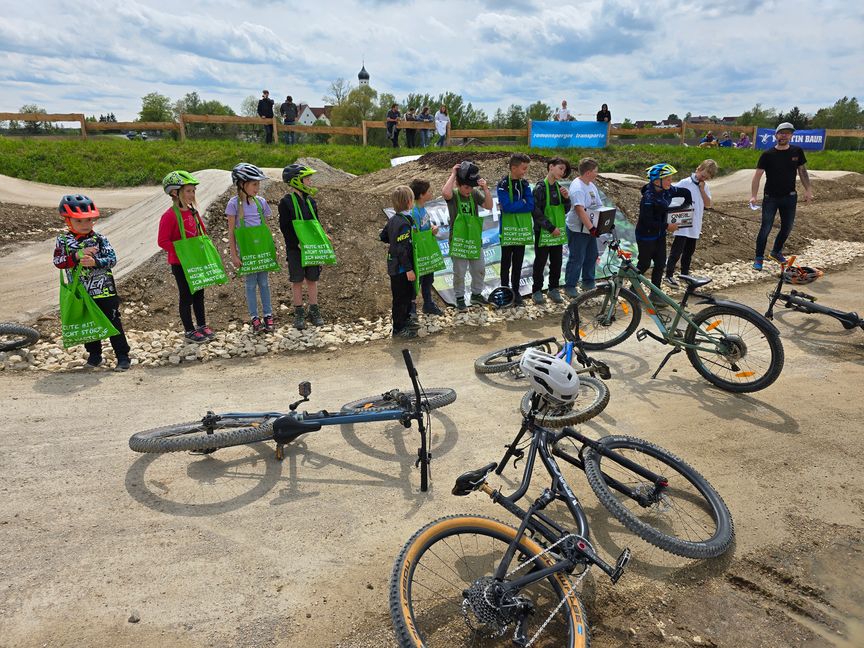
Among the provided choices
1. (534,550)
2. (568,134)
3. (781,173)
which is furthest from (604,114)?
(534,550)

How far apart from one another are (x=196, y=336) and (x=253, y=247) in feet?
4.69

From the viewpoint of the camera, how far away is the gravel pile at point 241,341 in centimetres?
665

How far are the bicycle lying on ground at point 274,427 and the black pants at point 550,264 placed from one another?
16.1 ft

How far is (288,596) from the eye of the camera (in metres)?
3.24

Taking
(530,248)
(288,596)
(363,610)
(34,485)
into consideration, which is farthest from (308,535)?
(530,248)

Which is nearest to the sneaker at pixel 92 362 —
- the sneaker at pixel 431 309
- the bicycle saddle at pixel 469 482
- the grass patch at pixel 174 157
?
the sneaker at pixel 431 309

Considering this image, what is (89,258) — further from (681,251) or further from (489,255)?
(681,251)

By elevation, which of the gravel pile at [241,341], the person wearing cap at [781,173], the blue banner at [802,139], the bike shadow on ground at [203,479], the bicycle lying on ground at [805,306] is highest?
the blue banner at [802,139]

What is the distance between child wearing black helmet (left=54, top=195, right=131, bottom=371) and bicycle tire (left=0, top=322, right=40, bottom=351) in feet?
2.90

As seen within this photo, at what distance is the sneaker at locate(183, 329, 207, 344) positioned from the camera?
713cm

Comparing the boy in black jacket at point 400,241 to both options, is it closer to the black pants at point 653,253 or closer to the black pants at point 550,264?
the black pants at point 550,264

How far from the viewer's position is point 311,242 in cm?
731

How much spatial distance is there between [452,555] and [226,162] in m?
19.4

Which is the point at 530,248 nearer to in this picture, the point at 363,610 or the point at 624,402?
the point at 624,402
